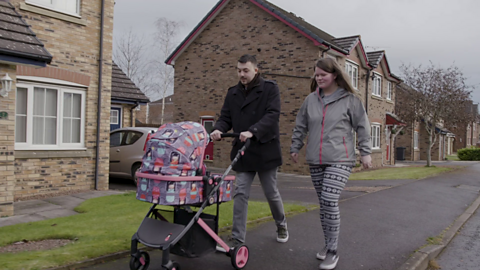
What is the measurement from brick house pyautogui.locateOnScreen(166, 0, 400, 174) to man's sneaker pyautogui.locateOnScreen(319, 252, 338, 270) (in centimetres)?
1173

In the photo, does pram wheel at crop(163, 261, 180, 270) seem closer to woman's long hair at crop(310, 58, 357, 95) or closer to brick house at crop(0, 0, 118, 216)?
woman's long hair at crop(310, 58, 357, 95)

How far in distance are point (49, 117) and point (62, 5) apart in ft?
8.08

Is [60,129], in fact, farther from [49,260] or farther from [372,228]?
[372,228]

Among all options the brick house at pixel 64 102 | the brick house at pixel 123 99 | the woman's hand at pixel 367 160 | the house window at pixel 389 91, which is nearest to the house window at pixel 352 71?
the house window at pixel 389 91

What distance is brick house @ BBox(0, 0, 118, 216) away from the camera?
7.91m

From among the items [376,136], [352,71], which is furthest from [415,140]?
[352,71]

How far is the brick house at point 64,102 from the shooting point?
7914mm

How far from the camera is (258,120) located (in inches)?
166

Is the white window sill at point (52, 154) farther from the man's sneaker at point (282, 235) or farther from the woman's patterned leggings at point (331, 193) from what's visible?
the woman's patterned leggings at point (331, 193)

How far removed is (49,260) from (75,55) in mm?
6044

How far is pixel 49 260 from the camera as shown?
3.75 metres

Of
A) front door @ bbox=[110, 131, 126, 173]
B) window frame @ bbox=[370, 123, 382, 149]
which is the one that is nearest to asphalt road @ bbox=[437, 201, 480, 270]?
front door @ bbox=[110, 131, 126, 173]

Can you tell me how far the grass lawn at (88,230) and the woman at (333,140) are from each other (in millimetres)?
1888

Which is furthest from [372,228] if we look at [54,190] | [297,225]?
[54,190]
